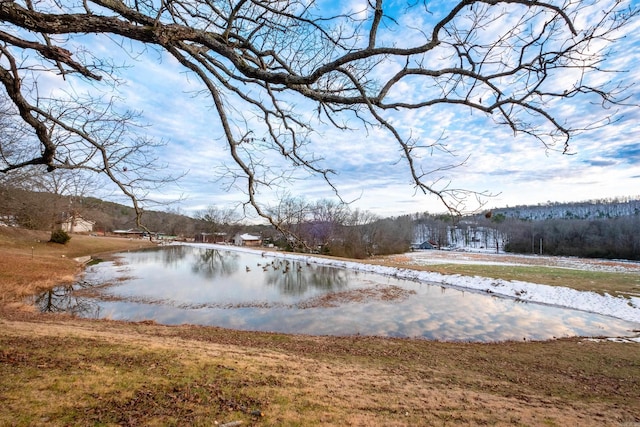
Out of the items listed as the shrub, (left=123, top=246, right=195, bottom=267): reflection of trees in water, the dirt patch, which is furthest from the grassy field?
the shrub

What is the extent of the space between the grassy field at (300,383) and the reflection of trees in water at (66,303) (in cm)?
606

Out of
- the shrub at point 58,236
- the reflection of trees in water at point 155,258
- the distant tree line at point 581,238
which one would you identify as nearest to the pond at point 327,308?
the reflection of trees in water at point 155,258

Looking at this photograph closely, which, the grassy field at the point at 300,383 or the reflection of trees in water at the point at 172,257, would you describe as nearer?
the grassy field at the point at 300,383

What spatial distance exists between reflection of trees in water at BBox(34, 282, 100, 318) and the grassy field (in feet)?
19.9

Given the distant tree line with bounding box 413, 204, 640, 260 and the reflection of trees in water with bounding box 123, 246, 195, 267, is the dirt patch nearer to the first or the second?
the reflection of trees in water with bounding box 123, 246, 195, 267

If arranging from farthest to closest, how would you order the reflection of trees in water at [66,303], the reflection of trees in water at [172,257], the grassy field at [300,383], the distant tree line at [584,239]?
the distant tree line at [584,239] → the reflection of trees in water at [172,257] → the reflection of trees in water at [66,303] → the grassy field at [300,383]

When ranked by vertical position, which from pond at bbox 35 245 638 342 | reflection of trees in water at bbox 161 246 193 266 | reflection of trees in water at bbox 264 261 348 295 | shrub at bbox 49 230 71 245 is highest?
shrub at bbox 49 230 71 245

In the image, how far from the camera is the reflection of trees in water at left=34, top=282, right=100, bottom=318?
12984 millimetres

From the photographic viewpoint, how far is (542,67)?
108 inches

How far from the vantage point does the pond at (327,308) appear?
1191 cm

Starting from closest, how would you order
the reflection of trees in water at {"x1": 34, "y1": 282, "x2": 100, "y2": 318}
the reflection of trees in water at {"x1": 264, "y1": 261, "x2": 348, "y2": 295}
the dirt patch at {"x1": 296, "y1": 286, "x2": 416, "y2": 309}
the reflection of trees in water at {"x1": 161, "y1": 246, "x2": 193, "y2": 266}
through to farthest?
the reflection of trees in water at {"x1": 34, "y1": 282, "x2": 100, "y2": 318} → the dirt patch at {"x1": 296, "y1": 286, "x2": 416, "y2": 309} → the reflection of trees in water at {"x1": 264, "y1": 261, "x2": 348, "y2": 295} → the reflection of trees in water at {"x1": 161, "y1": 246, "x2": 193, "y2": 266}

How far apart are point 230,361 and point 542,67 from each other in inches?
234

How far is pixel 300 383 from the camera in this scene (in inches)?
202

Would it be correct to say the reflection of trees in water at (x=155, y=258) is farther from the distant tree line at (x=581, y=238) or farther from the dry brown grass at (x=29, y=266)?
the distant tree line at (x=581, y=238)
